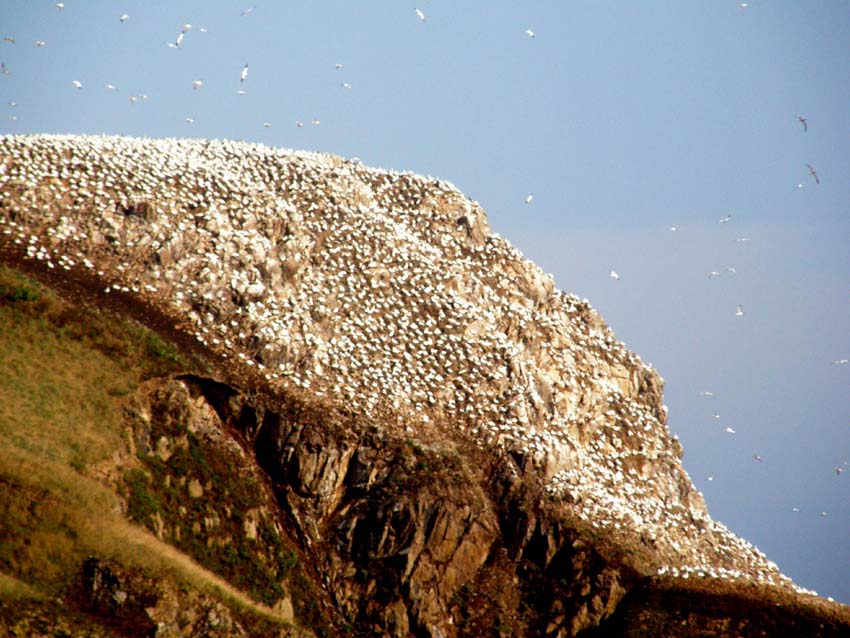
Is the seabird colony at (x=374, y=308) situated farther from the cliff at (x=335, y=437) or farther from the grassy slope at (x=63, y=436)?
the grassy slope at (x=63, y=436)

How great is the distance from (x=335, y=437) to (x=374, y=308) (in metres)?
13.2

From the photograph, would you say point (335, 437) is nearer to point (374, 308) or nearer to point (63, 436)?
point (374, 308)

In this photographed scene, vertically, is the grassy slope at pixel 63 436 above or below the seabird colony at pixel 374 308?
below

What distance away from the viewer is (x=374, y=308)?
66.8m

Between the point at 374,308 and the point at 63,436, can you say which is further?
the point at 374,308

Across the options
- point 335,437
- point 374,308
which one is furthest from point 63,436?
point 374,308

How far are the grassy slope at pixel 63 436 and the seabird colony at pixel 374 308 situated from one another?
209 inches

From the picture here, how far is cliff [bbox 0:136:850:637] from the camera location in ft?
160

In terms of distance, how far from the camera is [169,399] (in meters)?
52.9

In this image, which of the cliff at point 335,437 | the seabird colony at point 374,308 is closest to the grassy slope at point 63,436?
the cliff at point 335,437

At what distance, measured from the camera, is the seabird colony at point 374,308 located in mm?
60125

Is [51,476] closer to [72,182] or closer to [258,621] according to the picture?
[258,621]

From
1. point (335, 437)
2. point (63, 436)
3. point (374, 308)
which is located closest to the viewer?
point (63, 436)

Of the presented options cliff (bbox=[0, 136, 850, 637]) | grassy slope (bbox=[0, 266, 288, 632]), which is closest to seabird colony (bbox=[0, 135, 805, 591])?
cliff (bbox=[0, 136, 850, 637])
